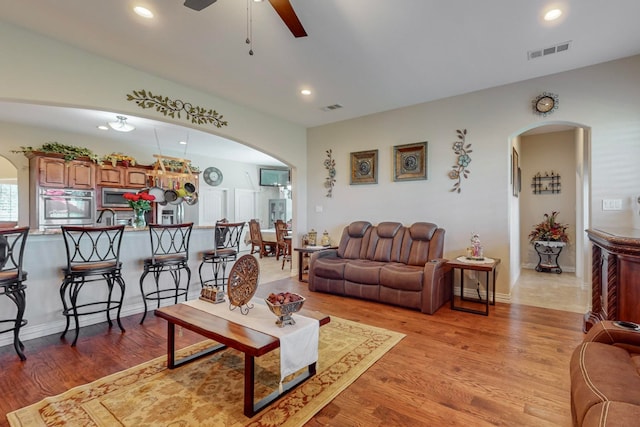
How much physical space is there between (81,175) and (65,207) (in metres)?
0.67

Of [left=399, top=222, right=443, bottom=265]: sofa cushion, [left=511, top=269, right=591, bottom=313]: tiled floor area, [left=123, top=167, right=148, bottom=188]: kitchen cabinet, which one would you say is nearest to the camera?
[left=511, top=269, right=591, bottom=313]: tiled floor area

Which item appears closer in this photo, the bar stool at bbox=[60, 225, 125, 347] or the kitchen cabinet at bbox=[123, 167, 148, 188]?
the bar stool at bbox=[60, 225, 125, 347]

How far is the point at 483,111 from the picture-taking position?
421 centimetres

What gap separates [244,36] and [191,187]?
4944 millimetres

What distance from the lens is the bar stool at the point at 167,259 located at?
11.1 ft

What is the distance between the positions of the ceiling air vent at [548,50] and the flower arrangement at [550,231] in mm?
3859

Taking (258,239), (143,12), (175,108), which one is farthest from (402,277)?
(258,239)

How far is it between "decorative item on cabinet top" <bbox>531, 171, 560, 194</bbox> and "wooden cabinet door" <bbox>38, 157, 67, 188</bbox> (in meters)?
9.25

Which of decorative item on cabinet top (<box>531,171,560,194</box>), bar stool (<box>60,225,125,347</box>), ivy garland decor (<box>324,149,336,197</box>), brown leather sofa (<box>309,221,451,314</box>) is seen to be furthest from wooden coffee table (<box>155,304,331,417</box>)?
decorative item on cabinet top (<box>531,171,560,194</box>)

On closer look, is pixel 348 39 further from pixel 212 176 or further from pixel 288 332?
pixel 212 176

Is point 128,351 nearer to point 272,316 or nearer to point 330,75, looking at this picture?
point 272,316

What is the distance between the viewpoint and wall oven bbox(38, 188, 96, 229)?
5.51 metres

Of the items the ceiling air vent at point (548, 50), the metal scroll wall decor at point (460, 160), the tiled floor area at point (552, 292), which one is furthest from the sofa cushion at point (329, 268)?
the ceiling air vent at point (548, 50)

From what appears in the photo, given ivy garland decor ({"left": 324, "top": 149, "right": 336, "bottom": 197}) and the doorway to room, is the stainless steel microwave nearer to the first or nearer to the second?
ivy garland decor ({"left": 324, "top": 149, "right": 336, "bottom": 197})
